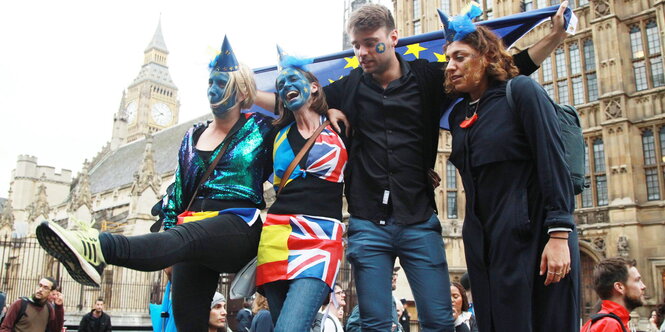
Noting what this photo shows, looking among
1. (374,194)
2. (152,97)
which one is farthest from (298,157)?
(152,97)

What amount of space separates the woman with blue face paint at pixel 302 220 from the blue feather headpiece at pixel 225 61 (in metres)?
0.37

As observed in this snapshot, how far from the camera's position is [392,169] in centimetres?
295

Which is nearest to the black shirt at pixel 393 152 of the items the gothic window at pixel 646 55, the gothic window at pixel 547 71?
the gothic window at pixel 646 55

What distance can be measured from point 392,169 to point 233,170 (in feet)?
3.06

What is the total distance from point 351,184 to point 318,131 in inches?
14.2

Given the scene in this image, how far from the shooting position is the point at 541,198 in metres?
2.46

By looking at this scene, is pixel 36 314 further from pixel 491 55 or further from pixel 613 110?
pixel 613 110

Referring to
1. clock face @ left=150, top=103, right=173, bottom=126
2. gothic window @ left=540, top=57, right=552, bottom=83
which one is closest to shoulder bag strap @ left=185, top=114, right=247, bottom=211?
gothic window @ left=540, top=57, right=552, bottom=83

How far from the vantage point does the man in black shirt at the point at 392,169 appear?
9.25 feet

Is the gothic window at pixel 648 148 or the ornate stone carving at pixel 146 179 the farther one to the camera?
the ornate stone carving at pixel 146 179

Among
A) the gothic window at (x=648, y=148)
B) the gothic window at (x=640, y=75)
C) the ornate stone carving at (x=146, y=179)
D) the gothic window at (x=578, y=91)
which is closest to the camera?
the gothic window at (x=648, y=148)

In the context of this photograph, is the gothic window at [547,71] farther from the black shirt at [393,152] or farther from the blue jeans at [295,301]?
the blue jeans at [295,301]

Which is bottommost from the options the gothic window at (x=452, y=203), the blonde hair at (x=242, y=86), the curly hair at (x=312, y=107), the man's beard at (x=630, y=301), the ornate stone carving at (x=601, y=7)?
the man's beard at (x=630, y=301)

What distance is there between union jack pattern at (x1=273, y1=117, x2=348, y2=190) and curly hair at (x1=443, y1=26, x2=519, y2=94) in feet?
2.39
